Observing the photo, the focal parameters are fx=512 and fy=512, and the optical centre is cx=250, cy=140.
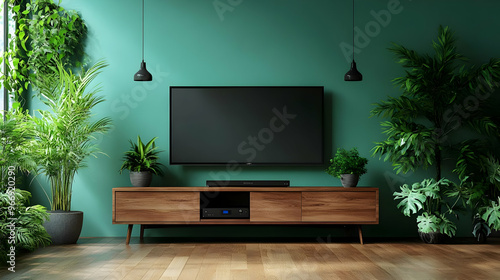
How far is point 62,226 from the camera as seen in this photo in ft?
15.7

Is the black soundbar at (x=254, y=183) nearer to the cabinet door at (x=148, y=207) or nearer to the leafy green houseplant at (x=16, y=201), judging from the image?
the cabinet door at (x=148, y=207)

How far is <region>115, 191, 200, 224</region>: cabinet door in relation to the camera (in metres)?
4.82

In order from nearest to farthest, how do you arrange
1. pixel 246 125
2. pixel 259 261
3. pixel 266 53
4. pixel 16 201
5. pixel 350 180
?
1. pixel 259 261
2. pixel 16 201
3. pixel 350 180
4. pixel 246 125
5. pixel 266 53

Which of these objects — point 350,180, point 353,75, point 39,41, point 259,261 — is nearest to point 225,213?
point 259,261

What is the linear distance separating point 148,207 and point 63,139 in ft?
3.36

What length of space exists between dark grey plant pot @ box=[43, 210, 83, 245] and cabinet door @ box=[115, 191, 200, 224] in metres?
0.42

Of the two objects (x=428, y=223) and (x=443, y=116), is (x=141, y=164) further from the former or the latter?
(x=443, y=116)

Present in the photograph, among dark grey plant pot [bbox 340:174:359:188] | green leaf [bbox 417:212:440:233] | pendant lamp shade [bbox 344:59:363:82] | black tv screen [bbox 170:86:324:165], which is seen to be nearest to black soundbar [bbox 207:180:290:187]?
black tv screen [bbox 170:86:324:165]

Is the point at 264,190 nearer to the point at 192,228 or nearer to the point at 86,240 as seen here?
the point at 192,228

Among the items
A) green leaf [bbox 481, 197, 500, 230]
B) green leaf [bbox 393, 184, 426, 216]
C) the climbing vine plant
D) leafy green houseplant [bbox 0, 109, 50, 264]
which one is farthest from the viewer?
the climbing vine plant

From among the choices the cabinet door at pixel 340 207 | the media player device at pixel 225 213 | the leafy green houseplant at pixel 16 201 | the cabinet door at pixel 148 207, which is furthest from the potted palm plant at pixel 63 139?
the cabinet door at pixel 340 207

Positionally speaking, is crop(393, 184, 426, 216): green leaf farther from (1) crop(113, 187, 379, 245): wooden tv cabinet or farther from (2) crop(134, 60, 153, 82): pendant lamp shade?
(2) crop(134, 60, 153, 82): pendant lamp shade

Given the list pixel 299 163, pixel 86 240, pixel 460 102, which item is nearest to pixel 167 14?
pixel 299 163

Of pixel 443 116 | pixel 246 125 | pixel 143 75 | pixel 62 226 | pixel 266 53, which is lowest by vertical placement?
pixel 62 226
